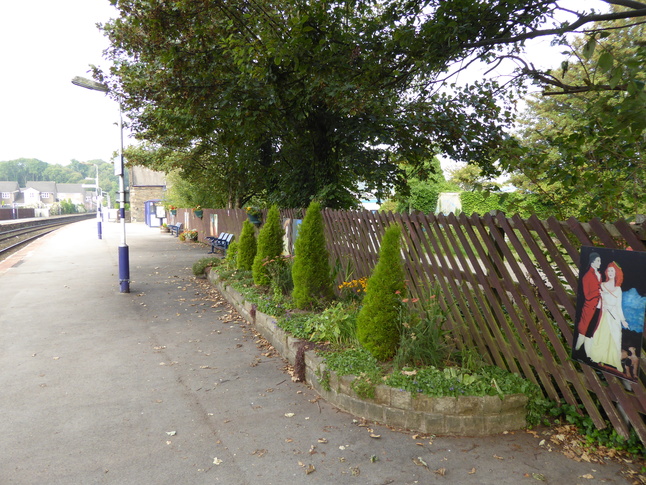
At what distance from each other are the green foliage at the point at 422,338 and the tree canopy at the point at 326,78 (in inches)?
88.7

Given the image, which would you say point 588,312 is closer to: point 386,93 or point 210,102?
point 386,93

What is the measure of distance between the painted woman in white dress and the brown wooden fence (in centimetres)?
22

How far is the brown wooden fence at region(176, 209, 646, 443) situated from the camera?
3346 millimetres

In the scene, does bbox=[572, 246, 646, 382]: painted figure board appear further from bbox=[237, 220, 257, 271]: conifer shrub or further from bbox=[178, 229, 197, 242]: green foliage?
bbox=[178, 229, 197, 242]: green foliage

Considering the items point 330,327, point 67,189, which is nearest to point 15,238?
point 330,327

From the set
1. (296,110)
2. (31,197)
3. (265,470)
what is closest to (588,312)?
(265,470)

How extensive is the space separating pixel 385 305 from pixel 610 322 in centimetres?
190

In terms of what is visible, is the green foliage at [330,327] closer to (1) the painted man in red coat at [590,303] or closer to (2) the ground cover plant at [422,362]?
(2) the ground cover plant at [422,362]

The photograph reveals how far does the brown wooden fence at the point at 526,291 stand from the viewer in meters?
3.35

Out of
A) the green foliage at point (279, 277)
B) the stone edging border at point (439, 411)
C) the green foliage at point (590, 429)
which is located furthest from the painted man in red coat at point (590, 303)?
the green foliage at point (279, 277)

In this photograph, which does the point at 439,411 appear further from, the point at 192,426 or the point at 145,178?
the point at 145,178

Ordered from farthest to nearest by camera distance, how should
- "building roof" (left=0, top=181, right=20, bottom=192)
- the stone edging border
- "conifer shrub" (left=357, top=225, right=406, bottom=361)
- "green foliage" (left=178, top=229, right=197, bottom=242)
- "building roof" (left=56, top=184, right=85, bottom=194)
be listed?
"building roof" (left=56, top=184, right=85, bottom=194)
"building roof" (left=0, top=181, right=20, bottom=192)
"green foliage" (left=178, top=229, right=197, bottom=242)
"conifer shrub" (left=357, top=225, right=406, bottom=361)
the stone edging border

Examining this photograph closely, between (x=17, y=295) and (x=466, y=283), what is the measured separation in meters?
9.21

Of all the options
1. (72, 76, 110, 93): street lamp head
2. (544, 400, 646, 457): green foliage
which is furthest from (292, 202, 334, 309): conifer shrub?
(72, 76, 110, 93): street lamp head
